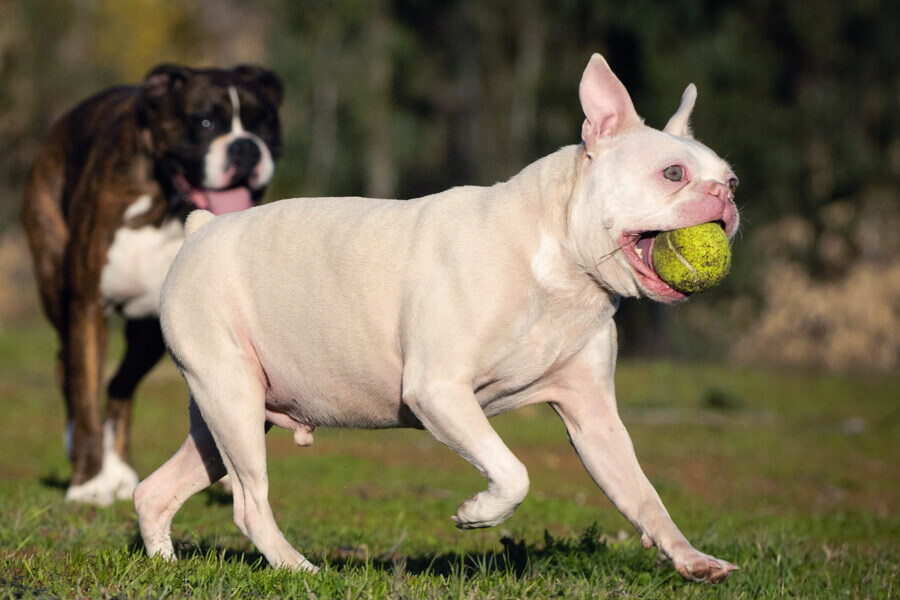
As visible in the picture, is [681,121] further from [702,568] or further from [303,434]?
[303,434]

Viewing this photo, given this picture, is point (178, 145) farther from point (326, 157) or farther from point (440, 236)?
point (326, 157)

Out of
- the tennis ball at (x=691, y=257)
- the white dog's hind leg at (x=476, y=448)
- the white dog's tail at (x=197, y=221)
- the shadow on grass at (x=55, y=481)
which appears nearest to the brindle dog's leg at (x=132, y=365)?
the shadow on grass at (x=55, y=481)

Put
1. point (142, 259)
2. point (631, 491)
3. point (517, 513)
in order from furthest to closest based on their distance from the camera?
point (517, 513), point (142, 259), point (631, 491)

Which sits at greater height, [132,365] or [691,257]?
[691,257]

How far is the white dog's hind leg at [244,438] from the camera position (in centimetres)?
465

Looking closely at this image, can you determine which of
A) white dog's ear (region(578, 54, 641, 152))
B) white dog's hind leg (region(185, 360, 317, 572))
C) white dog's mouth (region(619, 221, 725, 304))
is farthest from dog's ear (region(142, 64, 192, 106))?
white dog's mouth (region(619, 221, 725, 304))

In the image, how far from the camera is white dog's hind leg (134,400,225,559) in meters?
4.88

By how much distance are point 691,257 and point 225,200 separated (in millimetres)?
3547

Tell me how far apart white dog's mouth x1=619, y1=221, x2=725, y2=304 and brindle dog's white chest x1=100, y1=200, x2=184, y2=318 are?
3.68m

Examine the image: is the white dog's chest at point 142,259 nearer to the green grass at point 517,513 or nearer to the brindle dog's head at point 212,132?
the brindle dog's head at point 212,132

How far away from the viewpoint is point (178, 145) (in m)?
7.14

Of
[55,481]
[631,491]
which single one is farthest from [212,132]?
[631,491]

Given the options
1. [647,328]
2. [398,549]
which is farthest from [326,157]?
[398,549]

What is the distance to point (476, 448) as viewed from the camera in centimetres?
412
